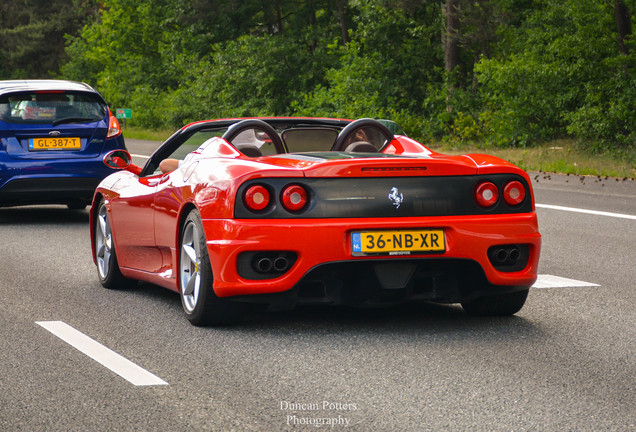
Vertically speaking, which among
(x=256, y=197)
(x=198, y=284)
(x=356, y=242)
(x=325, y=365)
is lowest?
(x=325, y=365)

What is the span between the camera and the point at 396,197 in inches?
227

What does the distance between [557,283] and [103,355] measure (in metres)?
3.69

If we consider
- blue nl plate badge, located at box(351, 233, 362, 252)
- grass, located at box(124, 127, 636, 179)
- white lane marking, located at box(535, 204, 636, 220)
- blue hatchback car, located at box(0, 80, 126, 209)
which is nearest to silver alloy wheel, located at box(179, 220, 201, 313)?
blue nl plate badge, located at box(351, 233, 362, 252)

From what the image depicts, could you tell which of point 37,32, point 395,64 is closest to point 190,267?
point 395,64

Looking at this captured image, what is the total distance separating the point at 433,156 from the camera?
6.32 meters

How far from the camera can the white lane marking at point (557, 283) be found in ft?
25.4

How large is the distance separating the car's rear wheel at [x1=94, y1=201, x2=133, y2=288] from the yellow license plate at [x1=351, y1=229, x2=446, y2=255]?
2594 mm

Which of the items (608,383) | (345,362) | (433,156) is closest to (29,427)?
(345,362)

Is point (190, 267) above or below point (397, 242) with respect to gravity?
below

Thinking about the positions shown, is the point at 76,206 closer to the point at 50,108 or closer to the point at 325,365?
the point at 50,108

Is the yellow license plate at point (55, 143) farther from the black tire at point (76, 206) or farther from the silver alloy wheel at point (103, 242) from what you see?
the silver alloy wheel at point (103, 242)

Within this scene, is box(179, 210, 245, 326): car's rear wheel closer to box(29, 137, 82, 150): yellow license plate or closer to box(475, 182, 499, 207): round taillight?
box(475, 182, 499, 207): round taillight

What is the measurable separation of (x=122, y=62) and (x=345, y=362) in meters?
61.5

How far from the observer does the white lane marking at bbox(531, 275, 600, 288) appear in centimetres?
775
